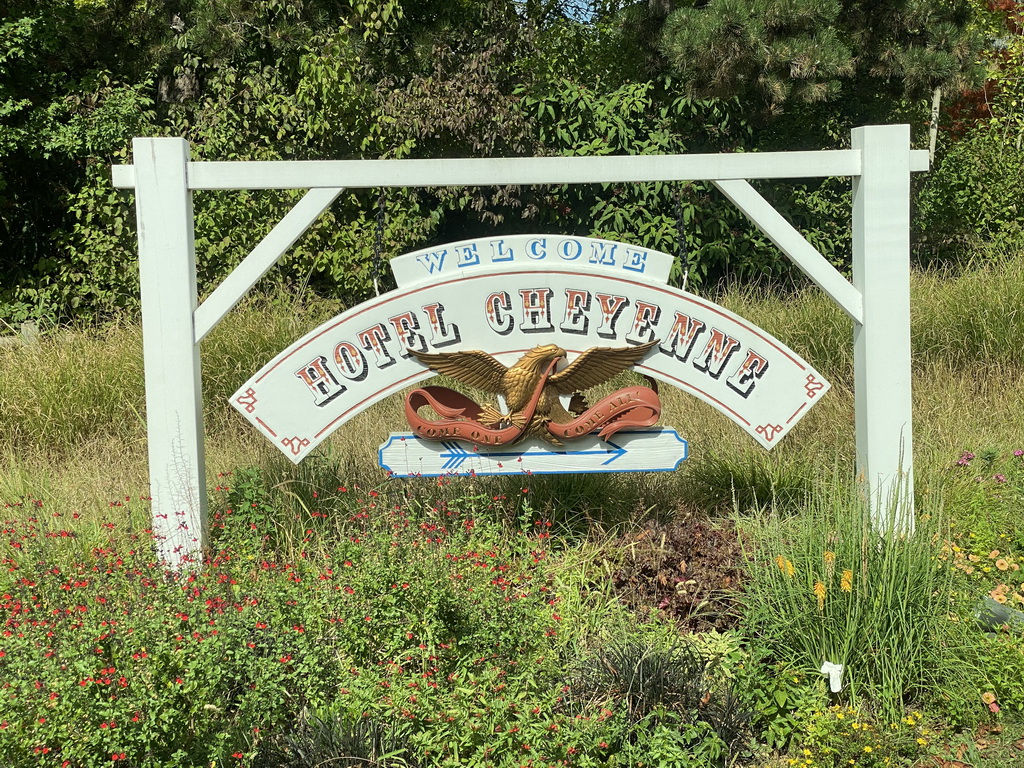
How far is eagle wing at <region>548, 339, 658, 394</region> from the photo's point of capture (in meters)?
4.35

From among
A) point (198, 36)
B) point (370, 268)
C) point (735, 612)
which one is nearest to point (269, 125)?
point (198, 36)

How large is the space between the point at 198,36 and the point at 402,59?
203 centimetres

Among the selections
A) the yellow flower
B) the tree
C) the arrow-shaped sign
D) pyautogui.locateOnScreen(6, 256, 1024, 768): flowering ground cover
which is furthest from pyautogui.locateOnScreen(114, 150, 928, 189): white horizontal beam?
the tree

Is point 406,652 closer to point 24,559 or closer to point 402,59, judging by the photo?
point 24,559

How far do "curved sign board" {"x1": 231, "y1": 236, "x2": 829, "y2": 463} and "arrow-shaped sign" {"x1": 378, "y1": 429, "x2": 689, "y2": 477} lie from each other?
0.83 ft

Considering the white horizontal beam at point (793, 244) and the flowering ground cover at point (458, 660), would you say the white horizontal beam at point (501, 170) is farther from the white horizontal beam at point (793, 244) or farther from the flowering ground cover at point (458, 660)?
the flowering ground cover at point (458, 660)

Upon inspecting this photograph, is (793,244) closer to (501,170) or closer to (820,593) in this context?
(501,170)

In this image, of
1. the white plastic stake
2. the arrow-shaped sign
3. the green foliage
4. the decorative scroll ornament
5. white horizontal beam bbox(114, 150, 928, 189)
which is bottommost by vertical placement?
the white plastic stake

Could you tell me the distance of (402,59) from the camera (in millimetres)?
9641

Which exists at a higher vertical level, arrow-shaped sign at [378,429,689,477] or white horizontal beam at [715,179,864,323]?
white horizontal beam at [715,179,864,323]

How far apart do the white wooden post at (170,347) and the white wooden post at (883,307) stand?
282 centimetres

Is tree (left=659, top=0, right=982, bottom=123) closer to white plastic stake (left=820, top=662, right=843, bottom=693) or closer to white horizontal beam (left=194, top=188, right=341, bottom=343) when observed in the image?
white horizontal beam (left=194, top=188, right=341, bottom=343)

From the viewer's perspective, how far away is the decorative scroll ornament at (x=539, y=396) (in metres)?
4.34

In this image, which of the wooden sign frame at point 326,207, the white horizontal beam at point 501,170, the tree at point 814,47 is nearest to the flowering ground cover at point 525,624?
the wooden sign frame at point 326,207
